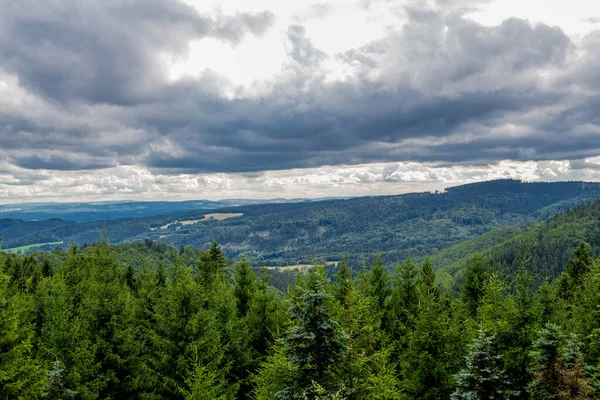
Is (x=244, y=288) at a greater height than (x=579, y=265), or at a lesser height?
greater

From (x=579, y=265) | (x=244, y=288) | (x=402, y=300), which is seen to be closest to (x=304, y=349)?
(x=244, y=288)

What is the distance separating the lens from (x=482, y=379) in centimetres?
1925

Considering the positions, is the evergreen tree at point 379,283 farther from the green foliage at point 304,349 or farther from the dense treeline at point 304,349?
the dense treeline at point 304,349

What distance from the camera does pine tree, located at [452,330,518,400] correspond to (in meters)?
19.3

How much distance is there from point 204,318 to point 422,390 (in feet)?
45.8

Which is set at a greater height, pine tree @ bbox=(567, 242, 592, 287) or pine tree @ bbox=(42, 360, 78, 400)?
pine tree @ bbox=(42, 360, 78, 400)

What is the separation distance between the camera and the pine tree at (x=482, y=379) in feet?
63.3

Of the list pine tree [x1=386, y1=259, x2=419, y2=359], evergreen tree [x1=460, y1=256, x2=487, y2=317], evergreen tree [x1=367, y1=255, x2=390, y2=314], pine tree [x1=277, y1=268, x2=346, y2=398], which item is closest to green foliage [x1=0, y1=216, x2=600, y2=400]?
pine tree [x1=277, y1=268, x2=346, y2=398]

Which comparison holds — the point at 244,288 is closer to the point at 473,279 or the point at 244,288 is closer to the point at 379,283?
the point at 379,283

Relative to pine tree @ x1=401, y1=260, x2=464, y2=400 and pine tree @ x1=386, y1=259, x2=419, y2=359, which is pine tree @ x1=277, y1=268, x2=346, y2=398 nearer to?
pine tree @ x1=401, y1=260, x2=464, y2=400

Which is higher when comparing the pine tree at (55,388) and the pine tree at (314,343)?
the pine tree at (314,343)

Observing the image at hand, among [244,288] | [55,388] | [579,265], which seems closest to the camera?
[55,388]

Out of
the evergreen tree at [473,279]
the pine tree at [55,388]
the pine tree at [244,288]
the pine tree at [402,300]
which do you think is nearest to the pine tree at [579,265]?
the evergreen tree at [473,279]

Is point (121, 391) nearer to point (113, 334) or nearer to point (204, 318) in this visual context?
point (113, 334)
